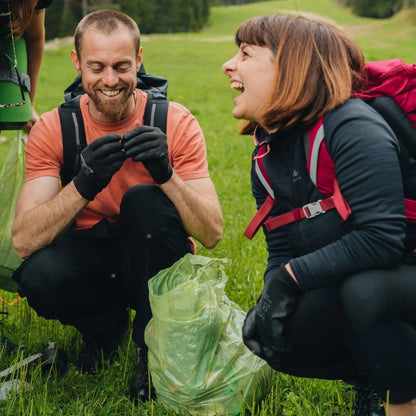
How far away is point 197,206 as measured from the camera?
2.88m

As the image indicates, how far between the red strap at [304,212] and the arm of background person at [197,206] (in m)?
0.54

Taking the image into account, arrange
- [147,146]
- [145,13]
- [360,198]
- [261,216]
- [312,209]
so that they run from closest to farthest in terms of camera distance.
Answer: [360,198]
[312,209]
[261,216]
[147,146]
[145,13]

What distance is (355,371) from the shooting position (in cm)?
233

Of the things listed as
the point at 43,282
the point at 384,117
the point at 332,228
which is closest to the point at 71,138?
the point at 43,282

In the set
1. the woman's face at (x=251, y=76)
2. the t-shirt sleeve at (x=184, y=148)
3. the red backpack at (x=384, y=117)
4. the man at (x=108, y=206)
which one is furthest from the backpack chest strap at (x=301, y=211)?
the t-shirt sleeve at (x=184, y=148)

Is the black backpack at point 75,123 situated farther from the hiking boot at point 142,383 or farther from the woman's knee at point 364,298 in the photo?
the woman's knee at point 364,298

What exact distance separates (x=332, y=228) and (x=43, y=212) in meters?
1.30

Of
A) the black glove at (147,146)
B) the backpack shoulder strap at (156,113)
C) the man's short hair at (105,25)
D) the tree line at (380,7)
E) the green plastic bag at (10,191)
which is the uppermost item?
the man's short hair at (105,25)

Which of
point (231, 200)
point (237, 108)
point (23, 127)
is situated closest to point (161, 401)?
point (237, 108)

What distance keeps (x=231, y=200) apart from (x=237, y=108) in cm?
377

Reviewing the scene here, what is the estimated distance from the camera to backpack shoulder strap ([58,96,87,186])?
3.00 meters

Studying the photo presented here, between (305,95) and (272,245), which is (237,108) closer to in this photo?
(305,95)

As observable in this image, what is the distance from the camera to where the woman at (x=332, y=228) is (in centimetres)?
200

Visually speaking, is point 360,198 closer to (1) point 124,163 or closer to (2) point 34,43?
(1) point 124,163
